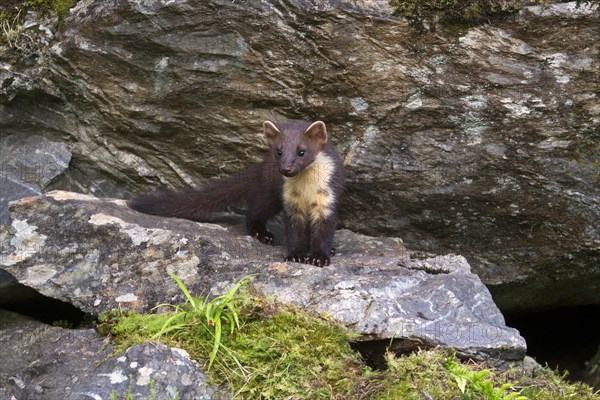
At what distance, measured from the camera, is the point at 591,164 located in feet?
20.7

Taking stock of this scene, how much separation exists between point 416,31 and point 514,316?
347 centimetres

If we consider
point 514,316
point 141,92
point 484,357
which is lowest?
point 514,316

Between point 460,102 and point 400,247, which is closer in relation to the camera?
point 460,102

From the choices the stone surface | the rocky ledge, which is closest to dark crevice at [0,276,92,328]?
the rocky ledge

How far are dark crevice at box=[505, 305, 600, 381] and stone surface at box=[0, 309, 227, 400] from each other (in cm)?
448

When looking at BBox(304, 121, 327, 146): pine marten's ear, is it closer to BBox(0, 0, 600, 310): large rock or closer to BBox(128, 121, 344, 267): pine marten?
BBox(128, 121, 344, 267): pine marten

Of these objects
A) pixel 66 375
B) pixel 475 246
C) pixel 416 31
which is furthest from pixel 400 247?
pixel 66 375

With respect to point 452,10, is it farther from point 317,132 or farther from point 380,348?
point 380,348

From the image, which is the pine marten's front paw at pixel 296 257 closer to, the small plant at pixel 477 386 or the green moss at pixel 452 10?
the small plant at pixel 477 386

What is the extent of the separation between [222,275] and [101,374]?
1.23 metres

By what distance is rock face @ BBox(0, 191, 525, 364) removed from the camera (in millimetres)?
4965

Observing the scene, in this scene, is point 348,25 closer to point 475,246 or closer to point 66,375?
point 475,246

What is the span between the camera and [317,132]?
6285 mm

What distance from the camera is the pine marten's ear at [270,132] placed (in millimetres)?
6281
